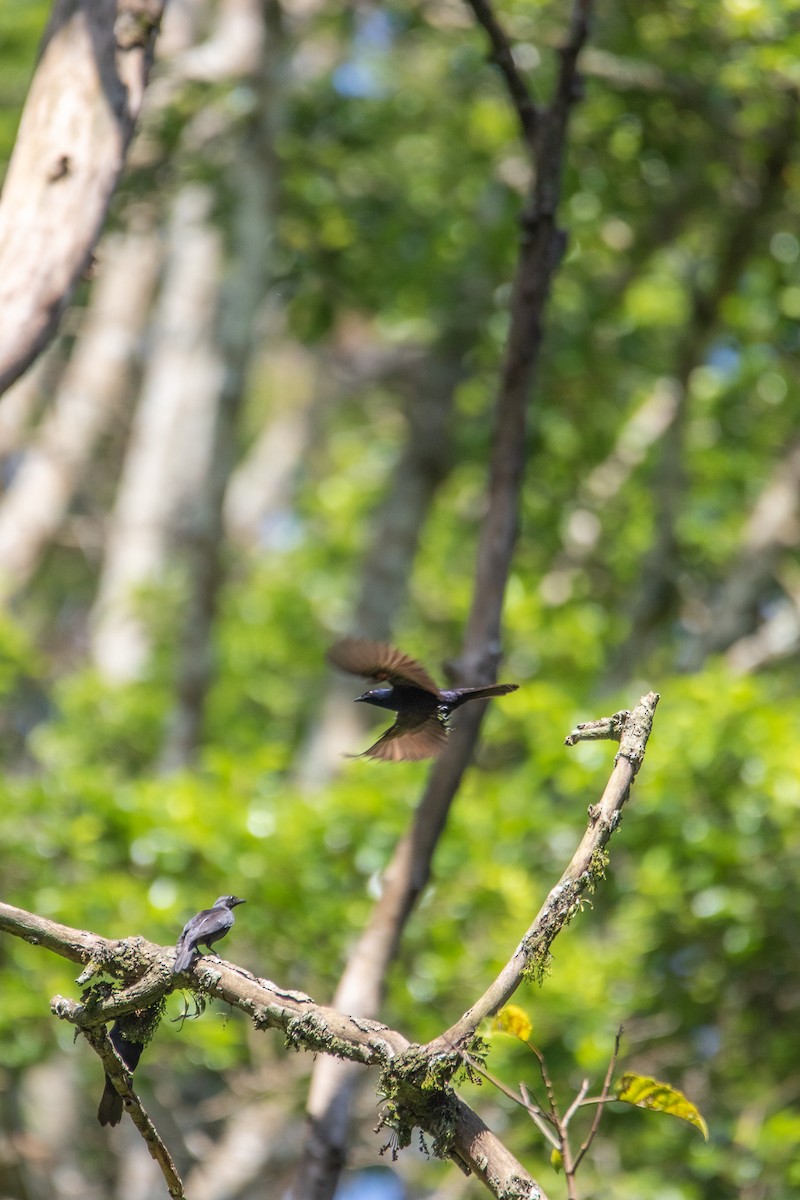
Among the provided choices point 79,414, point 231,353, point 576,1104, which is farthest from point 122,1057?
point 79,414

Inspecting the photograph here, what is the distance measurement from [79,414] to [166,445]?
1083 millimetres

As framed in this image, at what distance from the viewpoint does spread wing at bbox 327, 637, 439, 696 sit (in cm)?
260

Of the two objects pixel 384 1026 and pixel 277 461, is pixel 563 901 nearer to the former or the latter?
pixel 384 1026

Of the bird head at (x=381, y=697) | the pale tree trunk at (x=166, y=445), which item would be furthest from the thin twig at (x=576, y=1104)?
the pale tree trunk at (x=166, y=445)

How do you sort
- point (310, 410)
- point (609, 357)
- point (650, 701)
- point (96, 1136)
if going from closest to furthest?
point (650, 701) → point (96, 1136) → point (609, 357) → point (310, 410)

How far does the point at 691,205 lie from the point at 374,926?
6.01m

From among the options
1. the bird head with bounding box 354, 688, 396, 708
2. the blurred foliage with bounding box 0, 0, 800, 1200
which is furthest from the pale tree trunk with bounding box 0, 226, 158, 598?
the bird head with bounding box 354, 688, 396, 708

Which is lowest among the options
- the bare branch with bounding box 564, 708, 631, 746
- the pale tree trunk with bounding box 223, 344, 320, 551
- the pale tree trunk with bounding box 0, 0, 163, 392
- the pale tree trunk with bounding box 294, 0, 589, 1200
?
the pale tree trunk with bounding box 223, 344, 320, 551

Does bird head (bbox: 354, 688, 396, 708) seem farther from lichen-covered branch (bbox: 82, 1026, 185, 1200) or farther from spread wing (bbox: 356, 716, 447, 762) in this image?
lichen-covered branch (bbox: 82, 1026, 185, 1200)

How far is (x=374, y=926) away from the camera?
3.46 meters

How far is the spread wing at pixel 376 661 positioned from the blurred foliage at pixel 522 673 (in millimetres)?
3110

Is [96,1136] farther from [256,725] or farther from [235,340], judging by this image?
[235,340]

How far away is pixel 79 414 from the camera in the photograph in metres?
13.1

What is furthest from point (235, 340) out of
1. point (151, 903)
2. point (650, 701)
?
point (650, 701)
